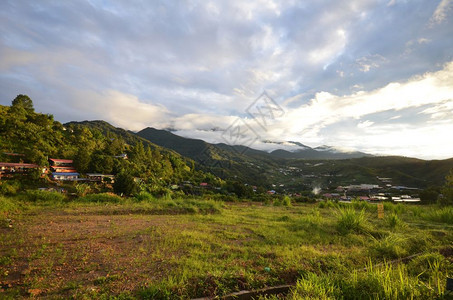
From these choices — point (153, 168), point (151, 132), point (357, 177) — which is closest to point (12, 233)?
point (153, 168)

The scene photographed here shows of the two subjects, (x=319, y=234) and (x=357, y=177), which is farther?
(x=357, y=177)

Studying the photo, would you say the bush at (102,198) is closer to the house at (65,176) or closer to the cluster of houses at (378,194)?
the house at (65,176)

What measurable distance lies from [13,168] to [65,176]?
4674 mm

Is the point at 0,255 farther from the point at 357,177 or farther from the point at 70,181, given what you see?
the point at 357,177

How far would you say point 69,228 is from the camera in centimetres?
625

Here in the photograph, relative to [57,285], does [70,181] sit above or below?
below

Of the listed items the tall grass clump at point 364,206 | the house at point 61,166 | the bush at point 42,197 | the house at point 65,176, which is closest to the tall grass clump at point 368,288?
the tall grass clump at point 364,206

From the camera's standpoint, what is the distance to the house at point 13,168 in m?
19.6

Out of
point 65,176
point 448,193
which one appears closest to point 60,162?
point 65,176

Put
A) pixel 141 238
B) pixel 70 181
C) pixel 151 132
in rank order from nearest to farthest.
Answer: pixel 141 238 < pixel 70 181 < pixel 151 132

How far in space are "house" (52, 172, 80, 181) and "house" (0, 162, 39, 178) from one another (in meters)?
2.13

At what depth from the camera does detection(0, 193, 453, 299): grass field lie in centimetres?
282

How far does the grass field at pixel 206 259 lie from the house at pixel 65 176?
18.0m

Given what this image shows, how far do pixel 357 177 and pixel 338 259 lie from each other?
81986 millimetres
